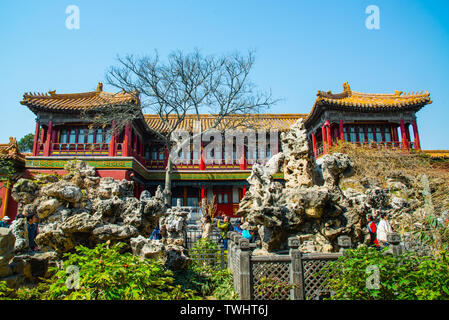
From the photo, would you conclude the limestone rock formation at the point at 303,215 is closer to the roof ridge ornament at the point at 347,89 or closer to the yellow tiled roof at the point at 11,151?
the yellow tiled roof at the point at 11,151

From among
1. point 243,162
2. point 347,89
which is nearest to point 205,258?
point 243,162

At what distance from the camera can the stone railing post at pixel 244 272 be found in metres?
4.43

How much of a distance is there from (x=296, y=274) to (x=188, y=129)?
16.7 meters

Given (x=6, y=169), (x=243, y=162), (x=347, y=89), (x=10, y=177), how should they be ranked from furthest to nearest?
1. (x=243, y=162)
2. (x=347, y=89)
3. (x=10, y=177)
4. (x=6, y=169)

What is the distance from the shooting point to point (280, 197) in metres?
6.41

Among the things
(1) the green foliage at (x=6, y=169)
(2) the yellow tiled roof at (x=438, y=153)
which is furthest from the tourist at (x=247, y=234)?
(2) the yellow tiled roof at (x=438, y=153)

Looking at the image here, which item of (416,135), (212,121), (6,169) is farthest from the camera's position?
(212,121)

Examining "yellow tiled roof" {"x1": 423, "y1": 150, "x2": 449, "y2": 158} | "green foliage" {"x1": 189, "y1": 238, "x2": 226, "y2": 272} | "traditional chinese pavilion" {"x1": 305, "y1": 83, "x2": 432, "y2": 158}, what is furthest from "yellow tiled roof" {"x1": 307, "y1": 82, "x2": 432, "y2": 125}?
"green foliage" {"x1": 189, "y1": 238, "x2": 226, "y2": 272}

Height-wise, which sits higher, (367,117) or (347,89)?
(347,89)

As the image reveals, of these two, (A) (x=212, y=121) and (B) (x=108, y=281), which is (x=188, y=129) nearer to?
(A) (x=212, y=121)

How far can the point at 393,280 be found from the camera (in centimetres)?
281

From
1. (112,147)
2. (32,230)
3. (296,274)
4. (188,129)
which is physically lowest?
(296,274)
